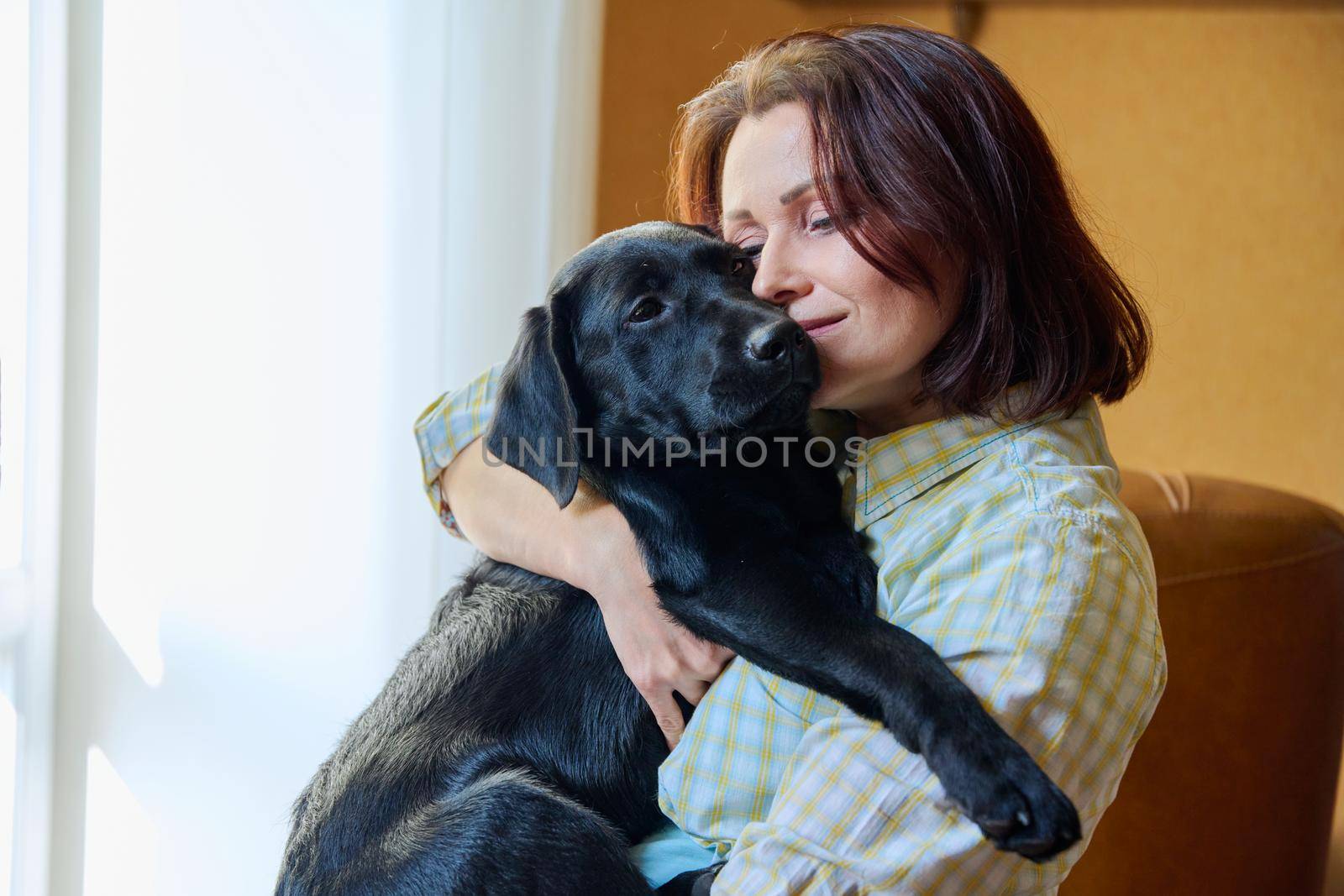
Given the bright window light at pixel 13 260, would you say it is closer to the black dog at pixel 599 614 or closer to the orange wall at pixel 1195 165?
the black dog at pixel 599 614

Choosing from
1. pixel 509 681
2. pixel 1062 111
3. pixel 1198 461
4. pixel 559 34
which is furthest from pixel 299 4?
pixel 1198 461

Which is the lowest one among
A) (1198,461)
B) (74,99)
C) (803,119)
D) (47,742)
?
(47,742)

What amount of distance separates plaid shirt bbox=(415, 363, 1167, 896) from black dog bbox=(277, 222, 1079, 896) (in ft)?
0.17

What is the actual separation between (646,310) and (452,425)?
1.44 ft

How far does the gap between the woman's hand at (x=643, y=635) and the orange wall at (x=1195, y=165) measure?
7.48ft

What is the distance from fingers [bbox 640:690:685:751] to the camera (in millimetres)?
1275

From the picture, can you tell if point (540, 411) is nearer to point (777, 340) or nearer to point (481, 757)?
point (777, 340)

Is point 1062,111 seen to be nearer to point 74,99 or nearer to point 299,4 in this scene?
point 299,4

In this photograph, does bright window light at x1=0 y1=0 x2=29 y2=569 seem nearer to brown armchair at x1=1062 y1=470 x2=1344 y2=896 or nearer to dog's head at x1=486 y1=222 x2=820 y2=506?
dog's head at x1=486 y1=222 x2=820 y2=506

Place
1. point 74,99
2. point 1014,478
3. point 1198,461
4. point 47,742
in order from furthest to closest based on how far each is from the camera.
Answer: point 1198,461, point 47,742, point 74,99, point 1014,478

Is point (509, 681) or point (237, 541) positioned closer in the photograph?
point (509, 681)

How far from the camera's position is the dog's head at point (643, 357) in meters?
1.28

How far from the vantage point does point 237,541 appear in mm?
2230

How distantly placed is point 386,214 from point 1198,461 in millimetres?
2918
